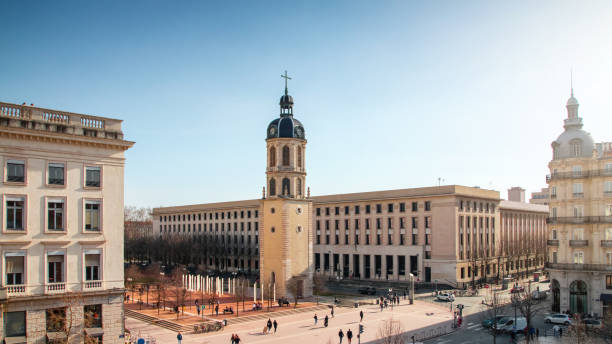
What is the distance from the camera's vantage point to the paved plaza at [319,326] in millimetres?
41844

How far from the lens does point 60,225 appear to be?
30250 mm

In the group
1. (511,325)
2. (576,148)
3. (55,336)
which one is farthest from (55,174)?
(576,148)

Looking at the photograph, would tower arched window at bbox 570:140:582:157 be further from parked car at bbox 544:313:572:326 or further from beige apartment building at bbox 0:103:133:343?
beige apartment building at bbox 0:103:133:343

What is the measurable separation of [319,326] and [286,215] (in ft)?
60.1

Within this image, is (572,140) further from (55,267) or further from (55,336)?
(55,336)

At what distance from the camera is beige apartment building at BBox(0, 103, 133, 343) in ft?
93.0

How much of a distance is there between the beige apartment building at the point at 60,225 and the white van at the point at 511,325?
3058 cm

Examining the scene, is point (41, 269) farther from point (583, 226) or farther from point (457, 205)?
point (457, 205)

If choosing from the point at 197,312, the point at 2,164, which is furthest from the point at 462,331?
the point at 2,164

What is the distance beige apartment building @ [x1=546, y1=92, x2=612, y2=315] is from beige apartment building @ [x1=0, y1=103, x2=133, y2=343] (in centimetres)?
4559

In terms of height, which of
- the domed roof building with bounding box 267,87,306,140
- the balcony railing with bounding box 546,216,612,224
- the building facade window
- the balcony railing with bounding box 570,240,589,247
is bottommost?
the balcony railing with bounding box 570,240,589,247

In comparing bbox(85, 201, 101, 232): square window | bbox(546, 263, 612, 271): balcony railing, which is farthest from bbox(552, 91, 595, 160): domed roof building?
bbox(85, 201, 101, 232): square window

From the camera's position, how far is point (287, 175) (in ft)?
209

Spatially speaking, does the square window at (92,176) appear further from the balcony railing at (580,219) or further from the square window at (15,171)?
the balcony railing at (580,219)
